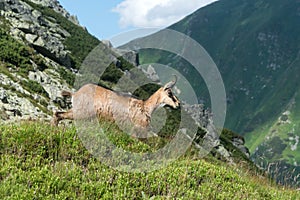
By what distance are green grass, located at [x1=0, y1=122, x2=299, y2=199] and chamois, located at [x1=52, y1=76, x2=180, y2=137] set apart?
4.12 m

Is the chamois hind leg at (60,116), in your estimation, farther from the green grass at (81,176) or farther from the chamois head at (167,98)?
the green grass at (81,176)

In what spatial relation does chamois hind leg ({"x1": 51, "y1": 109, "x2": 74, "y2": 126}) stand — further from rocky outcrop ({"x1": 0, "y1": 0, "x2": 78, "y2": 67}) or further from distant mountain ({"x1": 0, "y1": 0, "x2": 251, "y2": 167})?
rocky outcrop ({"x1": 0, "y1": 0, "x2": 78, "y2": 67})

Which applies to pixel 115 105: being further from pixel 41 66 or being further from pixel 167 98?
pixel 41 66

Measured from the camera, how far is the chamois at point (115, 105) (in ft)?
43.0

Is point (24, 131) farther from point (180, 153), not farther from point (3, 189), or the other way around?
point (180, 153)

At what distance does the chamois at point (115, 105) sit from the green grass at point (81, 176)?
4.12m

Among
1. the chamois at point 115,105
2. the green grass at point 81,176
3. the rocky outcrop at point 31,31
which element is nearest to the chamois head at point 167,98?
the chamois at point 115,105

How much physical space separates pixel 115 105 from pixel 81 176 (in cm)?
666

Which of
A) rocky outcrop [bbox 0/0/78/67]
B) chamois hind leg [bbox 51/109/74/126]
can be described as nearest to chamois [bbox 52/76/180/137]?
chamois hind leg [bbox 51/109/74/126]

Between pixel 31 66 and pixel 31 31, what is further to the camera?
pixel 31 31

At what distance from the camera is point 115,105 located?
13.4 meters

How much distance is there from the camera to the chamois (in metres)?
13.1

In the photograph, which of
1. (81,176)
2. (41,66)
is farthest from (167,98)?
(41,66)

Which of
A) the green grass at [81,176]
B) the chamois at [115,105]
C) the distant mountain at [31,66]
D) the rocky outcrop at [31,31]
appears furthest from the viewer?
the rocky outcrop at [31,31]
